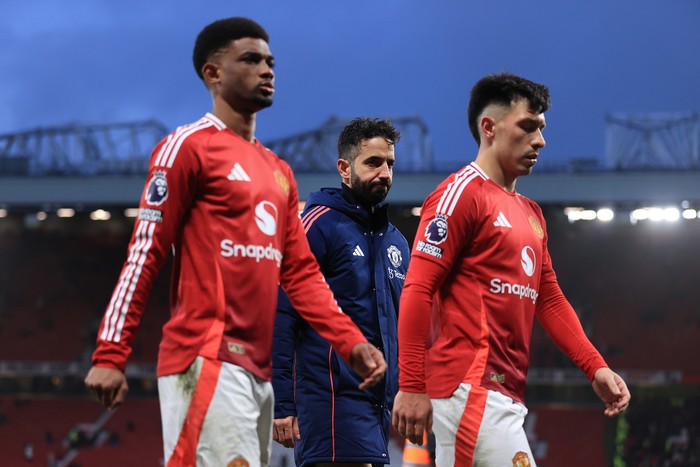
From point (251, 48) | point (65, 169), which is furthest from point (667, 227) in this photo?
point (251, 48)

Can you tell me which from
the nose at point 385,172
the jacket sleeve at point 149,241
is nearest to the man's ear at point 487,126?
the nose at point 385,172

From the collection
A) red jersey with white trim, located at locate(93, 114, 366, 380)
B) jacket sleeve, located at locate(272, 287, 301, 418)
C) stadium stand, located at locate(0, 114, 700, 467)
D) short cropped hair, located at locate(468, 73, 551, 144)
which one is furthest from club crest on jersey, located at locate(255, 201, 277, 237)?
stadium stand, located at locate(0, 114, 700, 467)

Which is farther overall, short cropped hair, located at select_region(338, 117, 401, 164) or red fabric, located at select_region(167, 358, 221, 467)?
short cropped hair, located at select_region(338, 117, 401, 164)

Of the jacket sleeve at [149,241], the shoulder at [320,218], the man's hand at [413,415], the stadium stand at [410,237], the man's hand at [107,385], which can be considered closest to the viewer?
the man's hand at [107,385]

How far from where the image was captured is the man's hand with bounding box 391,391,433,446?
11.0 ft

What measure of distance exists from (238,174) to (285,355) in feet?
5.16

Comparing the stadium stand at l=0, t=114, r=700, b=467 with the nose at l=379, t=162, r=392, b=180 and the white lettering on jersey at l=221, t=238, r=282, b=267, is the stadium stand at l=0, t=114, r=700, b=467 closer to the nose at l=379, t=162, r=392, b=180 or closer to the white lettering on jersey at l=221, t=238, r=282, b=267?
the nose at l=379, t=162, r=392, b=180

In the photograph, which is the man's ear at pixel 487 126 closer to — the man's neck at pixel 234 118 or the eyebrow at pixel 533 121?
the eyebrow at pixel 533 121

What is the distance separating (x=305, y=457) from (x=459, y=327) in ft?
3.82

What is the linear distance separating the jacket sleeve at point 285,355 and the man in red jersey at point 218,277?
47.3 inches

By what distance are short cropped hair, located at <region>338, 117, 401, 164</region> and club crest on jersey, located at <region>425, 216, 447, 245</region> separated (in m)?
1.16

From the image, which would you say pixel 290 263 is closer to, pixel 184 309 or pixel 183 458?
pixel 184 309

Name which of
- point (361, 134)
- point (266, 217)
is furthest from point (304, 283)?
point (361, 134)

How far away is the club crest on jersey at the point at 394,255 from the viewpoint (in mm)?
4633
